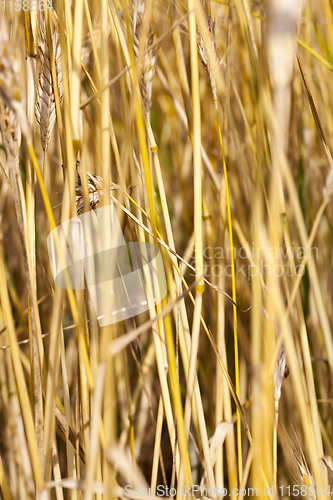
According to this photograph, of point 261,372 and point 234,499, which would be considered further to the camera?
point 234,499

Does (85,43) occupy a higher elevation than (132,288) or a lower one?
higher

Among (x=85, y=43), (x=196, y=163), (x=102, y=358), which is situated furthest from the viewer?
(x=85, y=43)

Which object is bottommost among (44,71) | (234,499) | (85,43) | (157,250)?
(234,499)

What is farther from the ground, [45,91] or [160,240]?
[45,91]

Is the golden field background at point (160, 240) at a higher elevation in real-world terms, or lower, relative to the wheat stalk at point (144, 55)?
Result: lower

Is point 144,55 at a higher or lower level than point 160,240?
higher

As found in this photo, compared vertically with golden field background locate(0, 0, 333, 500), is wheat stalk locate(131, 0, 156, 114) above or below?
above

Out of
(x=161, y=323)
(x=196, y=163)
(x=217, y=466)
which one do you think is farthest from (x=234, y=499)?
(x=196, y=163)

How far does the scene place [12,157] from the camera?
213 mm

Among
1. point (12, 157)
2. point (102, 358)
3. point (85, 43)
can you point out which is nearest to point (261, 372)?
point (102, 358)

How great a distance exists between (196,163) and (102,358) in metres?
0.19

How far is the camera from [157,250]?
34 cm

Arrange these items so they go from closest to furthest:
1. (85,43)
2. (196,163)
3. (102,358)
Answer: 1. (102,358)
2. (196,163)
3. (85,43)

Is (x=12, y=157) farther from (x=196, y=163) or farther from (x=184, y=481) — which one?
(x=184, y=481)
